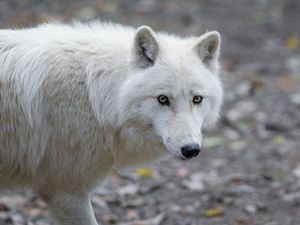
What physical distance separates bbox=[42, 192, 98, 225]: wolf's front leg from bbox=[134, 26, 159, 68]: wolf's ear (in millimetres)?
1122

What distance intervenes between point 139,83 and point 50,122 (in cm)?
74

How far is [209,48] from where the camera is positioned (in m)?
5.12

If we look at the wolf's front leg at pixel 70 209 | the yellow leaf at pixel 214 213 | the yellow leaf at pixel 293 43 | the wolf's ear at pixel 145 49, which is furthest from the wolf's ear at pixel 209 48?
the yellow leaf at pixel 293 43

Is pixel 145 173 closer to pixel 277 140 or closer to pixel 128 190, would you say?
pixel 128 190

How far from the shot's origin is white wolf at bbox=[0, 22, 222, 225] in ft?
15.6

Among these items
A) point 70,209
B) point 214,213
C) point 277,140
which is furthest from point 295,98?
point 70,209

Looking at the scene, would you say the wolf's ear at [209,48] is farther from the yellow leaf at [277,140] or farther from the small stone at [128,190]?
the yellow leaf at [277,140]

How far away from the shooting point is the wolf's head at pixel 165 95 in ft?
15.3

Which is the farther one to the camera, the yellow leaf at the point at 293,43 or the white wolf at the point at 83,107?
the yellow leaf at the point at 293,43

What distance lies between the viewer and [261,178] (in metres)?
7.43

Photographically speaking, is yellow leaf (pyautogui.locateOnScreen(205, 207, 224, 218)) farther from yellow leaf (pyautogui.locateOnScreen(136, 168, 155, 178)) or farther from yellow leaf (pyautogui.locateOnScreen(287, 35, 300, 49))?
yellow leaf (pyautogui.locateOnScreen(287, 35, 300, 49))

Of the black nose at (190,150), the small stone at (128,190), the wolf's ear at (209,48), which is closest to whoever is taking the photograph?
the black nose at (190,150)

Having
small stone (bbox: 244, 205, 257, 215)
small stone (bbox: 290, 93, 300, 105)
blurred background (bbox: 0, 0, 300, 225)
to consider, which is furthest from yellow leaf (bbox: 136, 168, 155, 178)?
small stone (bbox: 290, 93, 300, 105)

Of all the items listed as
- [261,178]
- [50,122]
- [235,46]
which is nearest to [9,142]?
[50,122]
